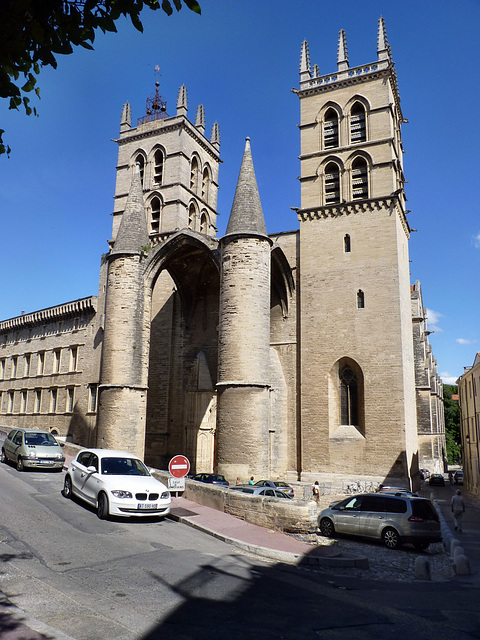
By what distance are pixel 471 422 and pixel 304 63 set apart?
77.4 feet

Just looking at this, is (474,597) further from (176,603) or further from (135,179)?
(135,179)

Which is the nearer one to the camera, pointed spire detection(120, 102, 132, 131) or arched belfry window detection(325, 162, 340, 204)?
arched belfry window detection(325, 162, 340, 204)

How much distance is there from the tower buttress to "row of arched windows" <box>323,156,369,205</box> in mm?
5511

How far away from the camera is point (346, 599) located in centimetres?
645

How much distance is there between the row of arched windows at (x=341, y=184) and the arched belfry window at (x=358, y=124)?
1230mm

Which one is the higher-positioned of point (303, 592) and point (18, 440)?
point (18, 440)

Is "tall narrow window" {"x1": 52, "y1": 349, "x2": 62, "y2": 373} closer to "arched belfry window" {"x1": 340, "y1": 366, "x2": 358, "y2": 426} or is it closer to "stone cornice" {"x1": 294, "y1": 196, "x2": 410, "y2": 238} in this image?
"stone cornice" {"x1": 294, "y1": 196, "x2": 410, "y2": 238}

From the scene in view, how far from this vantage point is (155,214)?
31.4 meters

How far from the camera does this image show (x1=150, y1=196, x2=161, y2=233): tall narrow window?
102ft

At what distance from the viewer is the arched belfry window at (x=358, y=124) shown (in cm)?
2541

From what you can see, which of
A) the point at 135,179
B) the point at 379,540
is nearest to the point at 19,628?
the point at 379,540

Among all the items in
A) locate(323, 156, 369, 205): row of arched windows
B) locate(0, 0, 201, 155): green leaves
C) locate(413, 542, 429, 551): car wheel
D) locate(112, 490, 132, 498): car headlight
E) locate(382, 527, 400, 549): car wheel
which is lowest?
locate(413, 542, 429, 551): car wheel

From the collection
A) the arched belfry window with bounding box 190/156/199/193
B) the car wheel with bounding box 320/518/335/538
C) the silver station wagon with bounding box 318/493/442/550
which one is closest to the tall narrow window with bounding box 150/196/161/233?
the arched belfry window with bounding box 190/156/199/193

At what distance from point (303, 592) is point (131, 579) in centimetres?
219
